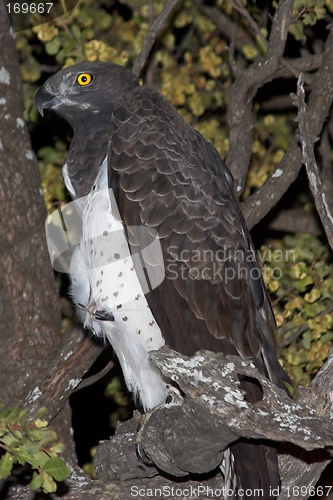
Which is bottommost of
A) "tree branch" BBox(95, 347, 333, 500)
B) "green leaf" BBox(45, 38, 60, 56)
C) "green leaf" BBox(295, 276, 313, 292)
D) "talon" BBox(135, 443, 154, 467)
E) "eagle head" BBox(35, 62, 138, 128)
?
"talon" BBox(135, 443, 154, 467)

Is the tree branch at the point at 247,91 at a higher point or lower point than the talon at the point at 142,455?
higher

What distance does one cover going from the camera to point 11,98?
17.0 ft

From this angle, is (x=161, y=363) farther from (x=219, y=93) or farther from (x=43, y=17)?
(x=219, y=93)

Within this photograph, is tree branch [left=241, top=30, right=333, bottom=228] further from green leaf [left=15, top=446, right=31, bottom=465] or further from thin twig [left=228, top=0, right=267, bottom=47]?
green leaf [left=15, top=446, right=31, bottom=465]

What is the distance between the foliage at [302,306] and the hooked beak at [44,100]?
1.76 m

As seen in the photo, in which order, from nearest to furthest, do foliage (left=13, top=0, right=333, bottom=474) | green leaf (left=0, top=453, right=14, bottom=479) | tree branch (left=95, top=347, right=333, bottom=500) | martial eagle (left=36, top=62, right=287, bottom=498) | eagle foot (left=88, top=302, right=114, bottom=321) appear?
green leaf (left=0, top=453, right=14, bottom=479)
tree branch (left=95, top=347, right=333, bottom=500)
martial eagle (left=36, top=62, right=287, bottom=498)
eagle foot (left=88, top=302, right=114, bottom=321)
foliage (left=13, top=0, right=333, bottom=474)

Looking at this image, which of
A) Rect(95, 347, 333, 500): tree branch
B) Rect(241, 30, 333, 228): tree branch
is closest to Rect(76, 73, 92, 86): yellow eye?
Rect(241, 30, 333, 228): tree branch

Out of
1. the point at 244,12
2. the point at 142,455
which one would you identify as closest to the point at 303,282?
the point at 142,455

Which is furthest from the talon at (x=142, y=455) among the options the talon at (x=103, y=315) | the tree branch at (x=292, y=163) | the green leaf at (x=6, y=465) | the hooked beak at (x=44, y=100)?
the hooked beak at (x=44, y=100)

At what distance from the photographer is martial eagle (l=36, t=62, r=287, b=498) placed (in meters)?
4.15

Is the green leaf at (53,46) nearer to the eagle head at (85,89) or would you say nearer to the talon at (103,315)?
the eagle head at (85,89)

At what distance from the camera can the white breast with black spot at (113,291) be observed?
4.31 metres

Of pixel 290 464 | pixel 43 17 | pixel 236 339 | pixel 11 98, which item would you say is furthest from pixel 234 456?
→ pixel 43 17

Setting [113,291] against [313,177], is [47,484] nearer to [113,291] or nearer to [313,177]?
[113,291]
